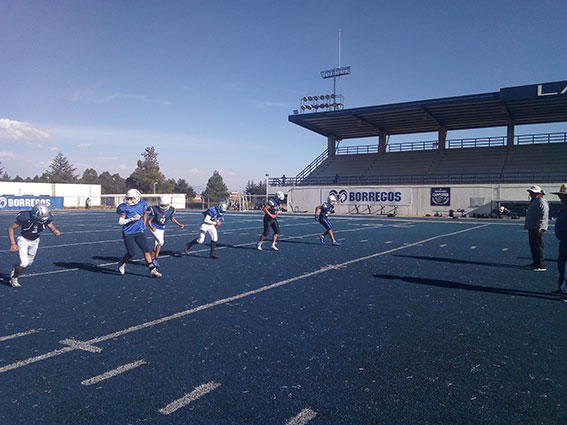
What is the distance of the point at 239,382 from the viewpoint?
3.77 metres

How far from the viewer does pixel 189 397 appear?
3.48 metres

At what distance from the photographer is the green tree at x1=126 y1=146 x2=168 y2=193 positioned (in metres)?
94.9

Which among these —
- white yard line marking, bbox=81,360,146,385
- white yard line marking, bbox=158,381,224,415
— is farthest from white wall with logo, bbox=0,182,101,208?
white yard line marking, bbox=158,381,224,415

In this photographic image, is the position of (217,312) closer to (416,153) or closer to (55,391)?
A: (55,391)

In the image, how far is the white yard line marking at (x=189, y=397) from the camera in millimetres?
3293

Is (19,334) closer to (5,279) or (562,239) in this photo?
(5,279)

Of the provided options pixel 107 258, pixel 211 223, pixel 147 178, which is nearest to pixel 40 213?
pixel 107 258

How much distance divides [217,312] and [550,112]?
42.8m

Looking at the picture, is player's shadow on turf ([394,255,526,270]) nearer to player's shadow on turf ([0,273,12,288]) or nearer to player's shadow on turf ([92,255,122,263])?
player's shadow on turf ([92,255,122,263])

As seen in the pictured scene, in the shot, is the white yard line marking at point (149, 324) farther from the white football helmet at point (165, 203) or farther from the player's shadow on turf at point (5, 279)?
the player's shadow on turf at point (5, 279)

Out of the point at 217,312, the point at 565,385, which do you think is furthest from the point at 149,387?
the point at 565,385

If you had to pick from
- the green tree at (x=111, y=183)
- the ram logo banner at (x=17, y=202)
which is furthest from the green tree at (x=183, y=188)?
the ram logo banner at (x=17, y=202)

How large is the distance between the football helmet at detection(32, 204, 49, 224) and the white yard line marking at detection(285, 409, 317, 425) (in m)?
6.53

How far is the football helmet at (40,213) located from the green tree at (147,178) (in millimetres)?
90863
